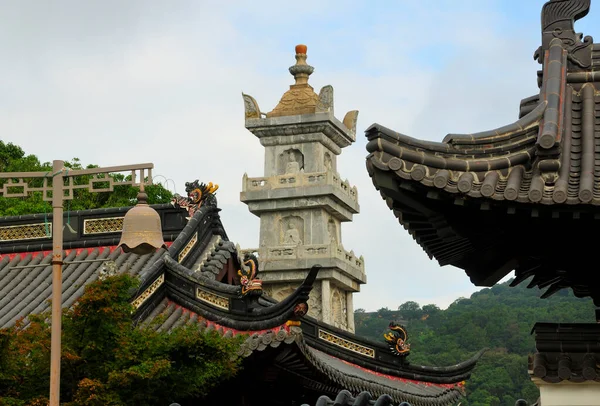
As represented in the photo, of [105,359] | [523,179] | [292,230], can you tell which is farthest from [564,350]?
[292,230]

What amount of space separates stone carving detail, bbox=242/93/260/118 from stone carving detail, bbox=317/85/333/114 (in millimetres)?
3578

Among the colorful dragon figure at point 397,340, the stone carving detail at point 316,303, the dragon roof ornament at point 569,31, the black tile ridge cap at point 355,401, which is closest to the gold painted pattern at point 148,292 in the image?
the colorful dragon figure at point 397,340

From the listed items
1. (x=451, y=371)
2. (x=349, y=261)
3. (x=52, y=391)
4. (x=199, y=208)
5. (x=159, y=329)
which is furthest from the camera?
(x=349, y=261)

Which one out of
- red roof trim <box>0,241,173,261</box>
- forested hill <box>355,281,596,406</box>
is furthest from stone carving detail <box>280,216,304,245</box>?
red roof trim <box>0,241,173,261</box>

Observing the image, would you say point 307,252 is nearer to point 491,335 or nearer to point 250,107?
point 250,107

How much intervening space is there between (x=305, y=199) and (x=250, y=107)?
6.45 m

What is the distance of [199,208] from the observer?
2927 centimetres

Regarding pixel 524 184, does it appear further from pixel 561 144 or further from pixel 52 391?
pixel 52 391

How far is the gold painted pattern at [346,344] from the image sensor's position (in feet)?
93.2

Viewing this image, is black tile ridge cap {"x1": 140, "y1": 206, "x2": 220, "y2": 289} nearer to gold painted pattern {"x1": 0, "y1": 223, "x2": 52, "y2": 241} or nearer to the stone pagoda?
gold painted pattern {"x1": 0, "y1": 223, "x2": 52, "y2": 241}

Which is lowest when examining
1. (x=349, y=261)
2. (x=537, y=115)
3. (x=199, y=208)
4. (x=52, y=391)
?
(x=52, y=391)

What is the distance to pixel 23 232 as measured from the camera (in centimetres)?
3069

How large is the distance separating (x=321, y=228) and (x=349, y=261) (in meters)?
2.31

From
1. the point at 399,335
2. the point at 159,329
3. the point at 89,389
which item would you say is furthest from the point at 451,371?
the point at 89,389
